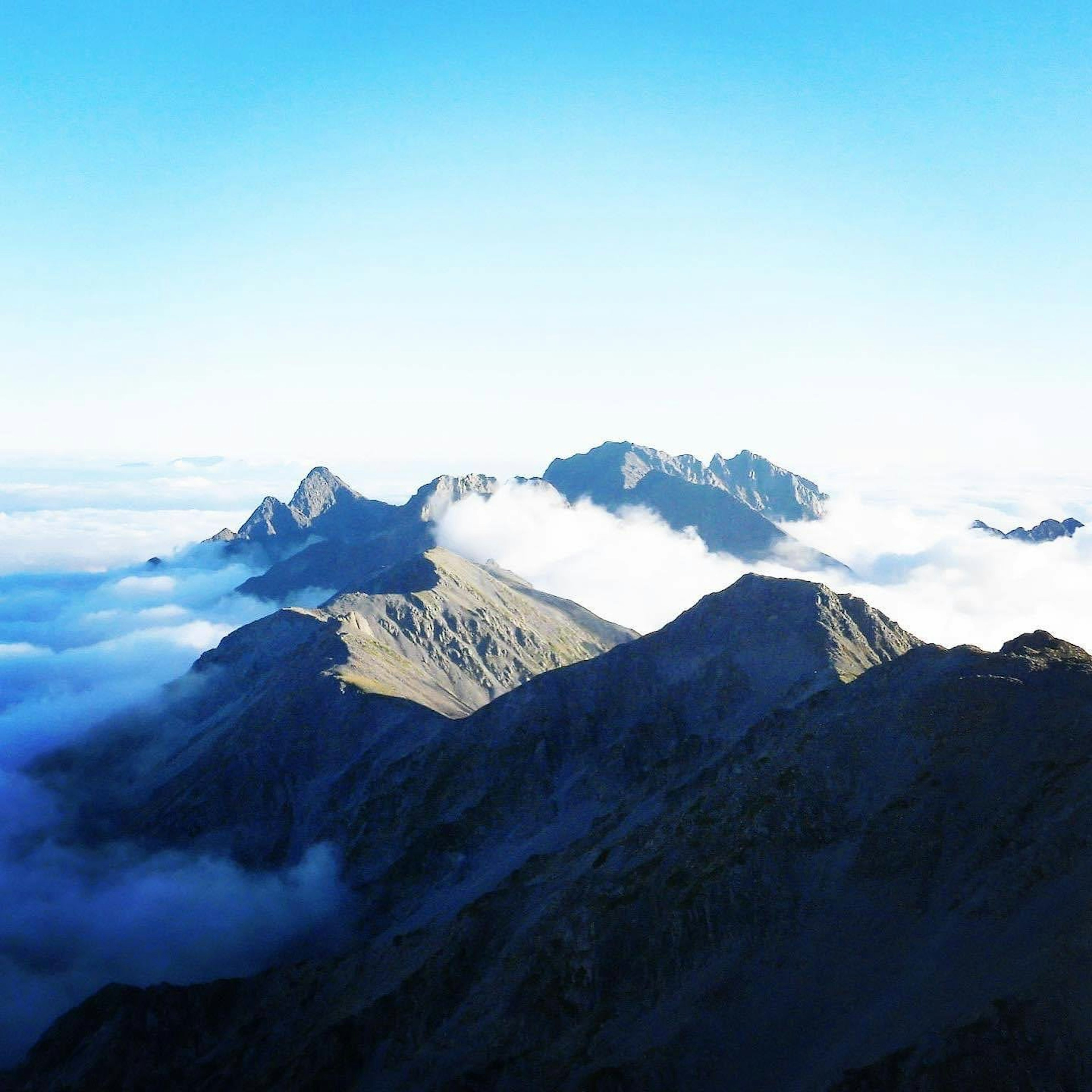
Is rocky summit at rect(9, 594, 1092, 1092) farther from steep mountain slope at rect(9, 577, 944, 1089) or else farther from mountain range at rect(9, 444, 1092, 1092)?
steep mountain slope at rect(9, 577, 944, 1089)

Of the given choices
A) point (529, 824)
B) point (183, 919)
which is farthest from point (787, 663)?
point (183, 919)

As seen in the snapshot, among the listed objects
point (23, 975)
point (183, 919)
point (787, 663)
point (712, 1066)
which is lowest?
point (23, 975)

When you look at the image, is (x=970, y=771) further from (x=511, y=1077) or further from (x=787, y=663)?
(x=787, y=663)

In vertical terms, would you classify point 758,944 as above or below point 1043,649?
below

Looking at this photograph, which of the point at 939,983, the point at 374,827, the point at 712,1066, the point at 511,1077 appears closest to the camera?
the point at 939,983

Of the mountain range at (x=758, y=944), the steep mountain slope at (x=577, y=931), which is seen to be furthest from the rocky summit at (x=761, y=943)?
the steep mountain slope at (x=577, y=931)

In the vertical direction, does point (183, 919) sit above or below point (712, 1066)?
below

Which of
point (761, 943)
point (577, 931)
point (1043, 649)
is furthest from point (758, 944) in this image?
point (1043, 649)

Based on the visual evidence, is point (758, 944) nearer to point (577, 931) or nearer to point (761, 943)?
point (761, 943)
